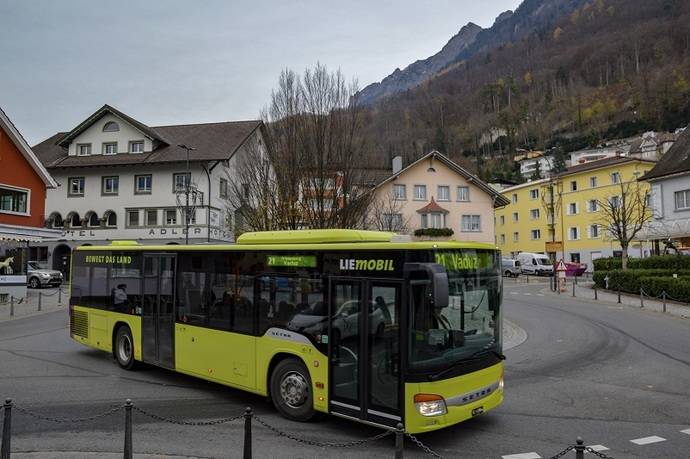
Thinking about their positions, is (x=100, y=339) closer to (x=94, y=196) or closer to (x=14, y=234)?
(x=14, y=234)

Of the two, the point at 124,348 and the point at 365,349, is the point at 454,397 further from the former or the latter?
the point at 124,348

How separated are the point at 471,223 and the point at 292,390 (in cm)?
5086

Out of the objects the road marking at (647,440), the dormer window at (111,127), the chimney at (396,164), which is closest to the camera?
the road marking at (647,440)

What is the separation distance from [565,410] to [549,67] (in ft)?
539

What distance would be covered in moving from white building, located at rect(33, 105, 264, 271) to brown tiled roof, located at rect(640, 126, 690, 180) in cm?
3063

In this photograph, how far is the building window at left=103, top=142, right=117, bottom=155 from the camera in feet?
148

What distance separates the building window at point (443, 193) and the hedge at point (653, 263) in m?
20.5

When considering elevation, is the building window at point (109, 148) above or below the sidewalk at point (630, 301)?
above

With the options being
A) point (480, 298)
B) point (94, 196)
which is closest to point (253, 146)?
point (480, 298)

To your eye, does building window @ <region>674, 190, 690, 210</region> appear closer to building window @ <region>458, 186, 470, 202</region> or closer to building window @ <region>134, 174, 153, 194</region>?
building window @ <region>458, 186, 470, 202</region>

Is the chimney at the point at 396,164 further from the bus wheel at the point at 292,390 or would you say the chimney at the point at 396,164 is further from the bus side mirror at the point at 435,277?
the bus side mirror at the point at 435,277

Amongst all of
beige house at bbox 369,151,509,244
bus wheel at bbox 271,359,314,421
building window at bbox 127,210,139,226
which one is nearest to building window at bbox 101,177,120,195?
building window at bbox 127,210,139,226

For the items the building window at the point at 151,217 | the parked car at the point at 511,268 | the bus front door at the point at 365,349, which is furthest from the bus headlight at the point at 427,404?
the parked car at the point at 511,268

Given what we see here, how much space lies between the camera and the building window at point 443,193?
56188 millimetres
